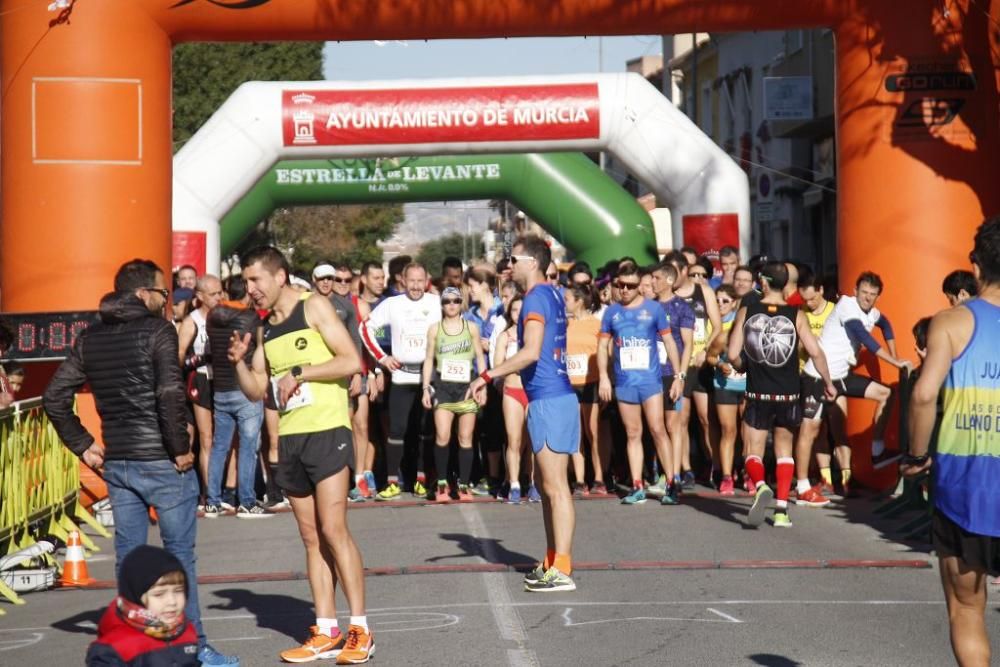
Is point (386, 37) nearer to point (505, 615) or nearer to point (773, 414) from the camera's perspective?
point (773, 414)

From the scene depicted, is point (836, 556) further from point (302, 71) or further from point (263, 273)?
point (302, 71)

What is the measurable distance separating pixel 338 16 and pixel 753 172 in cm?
2901

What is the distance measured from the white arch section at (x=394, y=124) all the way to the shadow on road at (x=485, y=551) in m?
7.76

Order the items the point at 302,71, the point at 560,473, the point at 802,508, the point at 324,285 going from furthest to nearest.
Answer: the point at 302,71
the point at 324,285
the point at 802,508
the point at 560,473

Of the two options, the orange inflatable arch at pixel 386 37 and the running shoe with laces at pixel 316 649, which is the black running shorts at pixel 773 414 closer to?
the orange inflatable arch at pixel 386 37

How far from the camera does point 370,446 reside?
1502 cm

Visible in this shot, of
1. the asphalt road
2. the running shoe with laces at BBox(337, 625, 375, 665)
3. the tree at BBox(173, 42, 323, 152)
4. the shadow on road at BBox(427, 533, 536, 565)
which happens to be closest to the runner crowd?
the asphalt road

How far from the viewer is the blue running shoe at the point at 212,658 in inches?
297

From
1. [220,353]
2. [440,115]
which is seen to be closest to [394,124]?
[440,115]

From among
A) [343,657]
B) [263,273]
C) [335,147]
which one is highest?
[335,147]

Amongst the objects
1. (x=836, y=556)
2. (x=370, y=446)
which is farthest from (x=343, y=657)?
(x=370, y=446)

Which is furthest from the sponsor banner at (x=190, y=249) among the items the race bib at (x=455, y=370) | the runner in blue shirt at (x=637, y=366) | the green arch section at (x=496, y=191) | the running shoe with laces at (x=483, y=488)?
the runner in blue shirt at (x=637, y=366)

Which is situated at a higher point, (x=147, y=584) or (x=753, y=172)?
(x=753, y=172)

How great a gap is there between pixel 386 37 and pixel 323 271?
2032mm
